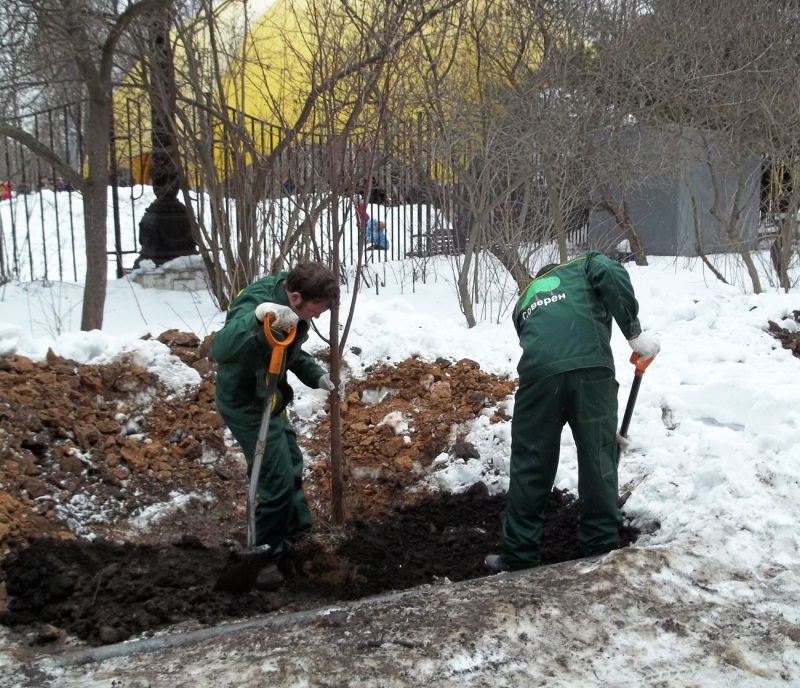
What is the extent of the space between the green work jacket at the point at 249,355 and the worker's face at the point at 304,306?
13cm

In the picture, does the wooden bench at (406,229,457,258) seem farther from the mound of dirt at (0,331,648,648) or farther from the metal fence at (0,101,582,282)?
the mound of dirt at (0,331,648,648)

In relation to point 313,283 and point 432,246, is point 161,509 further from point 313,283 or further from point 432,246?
point 432,246

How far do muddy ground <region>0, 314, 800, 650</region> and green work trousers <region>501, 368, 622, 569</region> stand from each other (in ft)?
1.04

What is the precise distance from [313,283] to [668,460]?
7.73ft

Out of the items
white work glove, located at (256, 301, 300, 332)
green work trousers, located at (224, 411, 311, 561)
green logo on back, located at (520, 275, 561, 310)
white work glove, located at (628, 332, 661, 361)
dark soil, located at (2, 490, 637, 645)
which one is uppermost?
green logo on back, located at (520, 275, 561, 310)

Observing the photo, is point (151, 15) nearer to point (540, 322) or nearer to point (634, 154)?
point (540, 322)

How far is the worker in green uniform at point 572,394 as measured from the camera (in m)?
3.78

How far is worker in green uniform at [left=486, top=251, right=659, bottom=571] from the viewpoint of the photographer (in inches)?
149

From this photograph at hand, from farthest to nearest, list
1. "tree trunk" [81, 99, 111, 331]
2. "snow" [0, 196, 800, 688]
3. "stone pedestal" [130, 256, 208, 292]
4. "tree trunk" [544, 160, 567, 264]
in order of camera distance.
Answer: "stone pedestal" [130, 256, 208, 292]
"tree trunk" [544, 160, 567, 264]
"tree trunk" [81, 99, 111, 331]
"snow" [0, 196, 800, 688]

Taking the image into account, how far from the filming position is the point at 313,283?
3627 mm

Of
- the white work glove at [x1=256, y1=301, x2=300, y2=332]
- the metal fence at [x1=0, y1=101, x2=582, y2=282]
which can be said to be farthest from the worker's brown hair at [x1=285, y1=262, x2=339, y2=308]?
the metal fence at [x1=0, y1=101, x2=582, y2=282]

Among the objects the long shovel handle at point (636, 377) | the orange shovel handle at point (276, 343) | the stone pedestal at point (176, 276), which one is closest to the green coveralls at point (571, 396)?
the long shovel handle at point (636, 377)

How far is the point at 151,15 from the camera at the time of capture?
6.83 meters

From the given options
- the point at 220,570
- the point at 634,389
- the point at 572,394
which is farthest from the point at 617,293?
the point at 220,570
